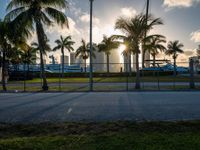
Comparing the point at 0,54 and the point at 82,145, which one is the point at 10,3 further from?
the point at 82,145

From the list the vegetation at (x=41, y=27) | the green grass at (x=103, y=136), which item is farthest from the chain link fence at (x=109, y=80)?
the green grass at (x=103, y=136)

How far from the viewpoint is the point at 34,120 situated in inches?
291

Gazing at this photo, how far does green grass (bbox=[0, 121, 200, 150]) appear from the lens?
4.50 metres

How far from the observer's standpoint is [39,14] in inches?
759

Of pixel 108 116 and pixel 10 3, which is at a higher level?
pixel 10 3

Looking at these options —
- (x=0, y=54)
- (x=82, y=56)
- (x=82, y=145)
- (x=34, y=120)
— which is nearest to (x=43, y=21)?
(x=0, y=54)

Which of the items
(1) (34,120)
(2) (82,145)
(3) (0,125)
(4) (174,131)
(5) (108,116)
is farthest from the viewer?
(5) (108,116)

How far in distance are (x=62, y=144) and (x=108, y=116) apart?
11.1ft

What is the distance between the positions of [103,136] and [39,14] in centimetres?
1637

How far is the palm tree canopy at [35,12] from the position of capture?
62.3ft

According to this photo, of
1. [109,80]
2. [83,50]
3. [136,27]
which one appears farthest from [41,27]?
[83,50]

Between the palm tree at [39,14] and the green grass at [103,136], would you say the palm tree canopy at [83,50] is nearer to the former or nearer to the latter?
the palm tree at [39,14]

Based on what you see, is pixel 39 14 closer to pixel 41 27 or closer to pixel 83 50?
pixel 41 27

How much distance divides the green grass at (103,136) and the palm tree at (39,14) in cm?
1377
